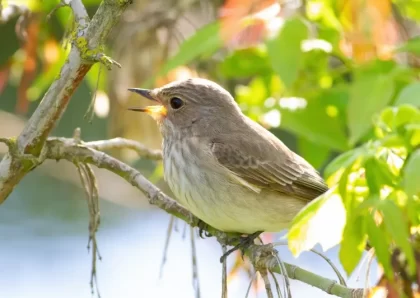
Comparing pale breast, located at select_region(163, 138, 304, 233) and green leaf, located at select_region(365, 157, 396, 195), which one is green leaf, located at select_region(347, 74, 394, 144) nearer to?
pale breast, located at select_region(163, 138, 304, 233)

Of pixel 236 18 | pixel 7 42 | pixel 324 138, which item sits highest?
pixel 7 42

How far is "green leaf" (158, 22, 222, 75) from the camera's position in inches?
161

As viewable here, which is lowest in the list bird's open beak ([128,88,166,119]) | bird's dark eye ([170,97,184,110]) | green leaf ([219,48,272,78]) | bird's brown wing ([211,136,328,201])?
bird's brown wing ([211,136,328,201])

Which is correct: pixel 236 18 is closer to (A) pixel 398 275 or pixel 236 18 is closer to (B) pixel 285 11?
(B) pixel 285 11

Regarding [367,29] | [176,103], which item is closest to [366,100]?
[367,29]

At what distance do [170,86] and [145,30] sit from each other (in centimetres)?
119

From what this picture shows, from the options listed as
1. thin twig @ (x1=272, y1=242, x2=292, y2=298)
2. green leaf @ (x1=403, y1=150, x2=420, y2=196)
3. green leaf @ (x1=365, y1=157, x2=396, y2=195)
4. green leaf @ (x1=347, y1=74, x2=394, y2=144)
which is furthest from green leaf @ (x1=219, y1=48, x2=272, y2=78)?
green leaf @ (x1=403, y1=150, x2=420, y2=196)

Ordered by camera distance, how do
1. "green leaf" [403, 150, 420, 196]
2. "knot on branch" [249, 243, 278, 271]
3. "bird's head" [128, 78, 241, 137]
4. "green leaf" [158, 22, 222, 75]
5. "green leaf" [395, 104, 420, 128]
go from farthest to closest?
"bird's head" [128, 78, 241, 137] → "green leaf" [158, 22, 222, 75] → "knot on branch" [249, 243, 278, 271] → "green leaf" [395, 104, 420, 128] → "green leaf" [403, 150, 420, 196]

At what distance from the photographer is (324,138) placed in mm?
4129

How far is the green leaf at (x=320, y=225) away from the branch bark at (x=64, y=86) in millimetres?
869

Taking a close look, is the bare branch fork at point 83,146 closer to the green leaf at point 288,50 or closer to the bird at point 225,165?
the bird at point 225,165

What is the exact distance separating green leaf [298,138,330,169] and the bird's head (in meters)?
0.47

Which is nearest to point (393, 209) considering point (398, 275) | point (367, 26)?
point (398, 275)

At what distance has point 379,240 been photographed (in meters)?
2.23
